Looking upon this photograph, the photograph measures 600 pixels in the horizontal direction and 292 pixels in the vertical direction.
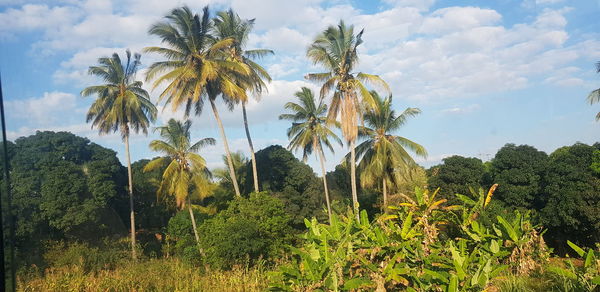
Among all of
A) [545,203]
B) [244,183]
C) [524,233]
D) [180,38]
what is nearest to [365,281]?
[524,233]

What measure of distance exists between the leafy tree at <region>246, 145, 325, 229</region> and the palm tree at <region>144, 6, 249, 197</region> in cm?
1021

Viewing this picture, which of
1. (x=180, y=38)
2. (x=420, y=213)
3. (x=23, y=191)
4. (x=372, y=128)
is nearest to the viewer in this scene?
(x=23, y=191)

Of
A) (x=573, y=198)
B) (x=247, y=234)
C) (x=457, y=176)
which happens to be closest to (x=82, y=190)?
(x=247, y=234)

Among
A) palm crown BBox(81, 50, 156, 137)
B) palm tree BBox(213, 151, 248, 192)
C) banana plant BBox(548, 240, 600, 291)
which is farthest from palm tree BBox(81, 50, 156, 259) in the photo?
banana plant BBox(548, 240, 600, 291)

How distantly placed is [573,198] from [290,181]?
638 inches

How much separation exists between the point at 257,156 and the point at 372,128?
10470mm

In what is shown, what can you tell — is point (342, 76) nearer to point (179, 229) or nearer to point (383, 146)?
Answer: point (383, 146)

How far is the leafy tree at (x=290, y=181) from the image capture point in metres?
29.5

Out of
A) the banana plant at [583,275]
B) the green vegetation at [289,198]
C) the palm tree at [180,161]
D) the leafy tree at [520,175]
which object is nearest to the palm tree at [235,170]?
the green vegetation at [289,198]

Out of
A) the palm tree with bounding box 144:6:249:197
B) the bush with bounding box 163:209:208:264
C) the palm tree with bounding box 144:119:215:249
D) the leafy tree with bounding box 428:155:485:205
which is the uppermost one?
the palm tree with bounding box 144:6:249:197

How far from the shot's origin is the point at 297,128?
29.6 meters

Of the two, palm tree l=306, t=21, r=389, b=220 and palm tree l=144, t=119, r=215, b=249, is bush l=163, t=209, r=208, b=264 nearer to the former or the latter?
palm tree l=144, t=119, r=215, b=249

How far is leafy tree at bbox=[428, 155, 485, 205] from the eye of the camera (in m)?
22.8

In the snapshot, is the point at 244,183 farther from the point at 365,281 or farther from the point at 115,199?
the point at 365,281
